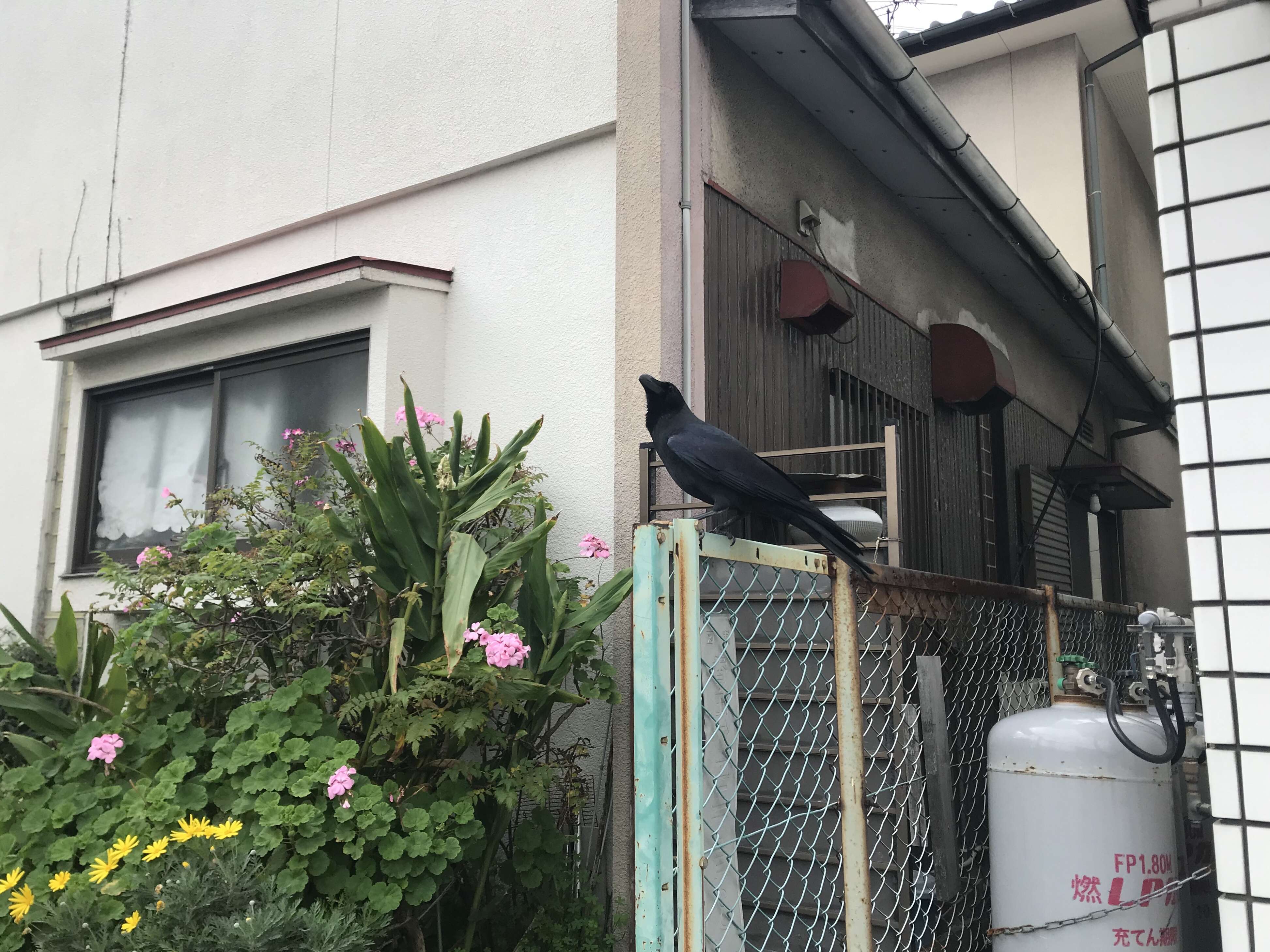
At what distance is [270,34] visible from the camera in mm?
5441

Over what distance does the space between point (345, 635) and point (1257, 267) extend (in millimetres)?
2839

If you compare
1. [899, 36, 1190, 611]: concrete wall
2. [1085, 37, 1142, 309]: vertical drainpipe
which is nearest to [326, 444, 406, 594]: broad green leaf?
[899, 36, 1190, 611]: concrete wall

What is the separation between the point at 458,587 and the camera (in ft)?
9.54

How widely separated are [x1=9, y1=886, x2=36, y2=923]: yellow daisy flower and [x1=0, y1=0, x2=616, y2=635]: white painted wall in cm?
197

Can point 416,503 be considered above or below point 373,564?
above

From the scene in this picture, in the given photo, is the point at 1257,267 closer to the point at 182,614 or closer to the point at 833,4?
the point at 833,4

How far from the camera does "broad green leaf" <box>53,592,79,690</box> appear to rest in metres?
3.64

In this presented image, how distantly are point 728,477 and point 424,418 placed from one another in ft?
7.34

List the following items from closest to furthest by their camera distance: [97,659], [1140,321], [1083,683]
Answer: [1083,683]
[97,659]
[1140,321]

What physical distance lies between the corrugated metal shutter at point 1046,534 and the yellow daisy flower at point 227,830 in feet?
18.6

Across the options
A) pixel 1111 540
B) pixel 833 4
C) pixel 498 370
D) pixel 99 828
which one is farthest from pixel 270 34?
pixel 1111 540

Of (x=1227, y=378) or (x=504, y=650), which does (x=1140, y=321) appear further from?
(x=1227, y=378)

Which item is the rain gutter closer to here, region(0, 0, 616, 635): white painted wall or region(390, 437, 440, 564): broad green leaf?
region(0, 0, 616, 635): white painted wall

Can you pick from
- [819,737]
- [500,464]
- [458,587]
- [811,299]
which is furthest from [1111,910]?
[811,299]
